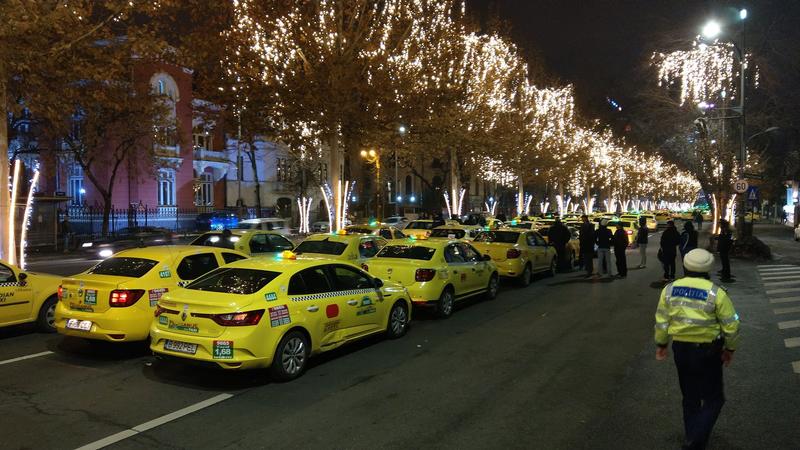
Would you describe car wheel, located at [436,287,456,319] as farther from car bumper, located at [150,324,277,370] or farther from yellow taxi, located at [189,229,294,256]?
yellow taxi, located at [189,229,294,256]

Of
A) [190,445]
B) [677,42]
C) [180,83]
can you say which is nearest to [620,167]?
[677,42]

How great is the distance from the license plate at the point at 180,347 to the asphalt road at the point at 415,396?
1.55 feet

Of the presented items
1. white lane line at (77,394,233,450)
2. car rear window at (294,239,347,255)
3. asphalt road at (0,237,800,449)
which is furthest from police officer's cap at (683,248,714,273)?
car rear window at (294,239,347,255)

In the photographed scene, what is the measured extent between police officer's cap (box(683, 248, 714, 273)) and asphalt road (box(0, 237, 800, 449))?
62.7 inches

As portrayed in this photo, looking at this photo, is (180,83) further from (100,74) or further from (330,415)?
(330,415)

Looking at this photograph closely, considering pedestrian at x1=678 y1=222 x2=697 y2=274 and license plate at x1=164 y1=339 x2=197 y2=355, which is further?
pedestrian at x1=678 y1=222 x2=697 y2=274

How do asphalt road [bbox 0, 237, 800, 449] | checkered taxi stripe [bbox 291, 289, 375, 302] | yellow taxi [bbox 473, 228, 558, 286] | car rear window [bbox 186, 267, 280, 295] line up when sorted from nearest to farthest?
asphalt road [bbox 0, 237, 800, 449] → car rear window [bbox 186, 267, 280, 295] → checkered taxi stripe [bbox 291, 289, 375, 302] → yellow taxi [bbox 473, 228, 558, 286]

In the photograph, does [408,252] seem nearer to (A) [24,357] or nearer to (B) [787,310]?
(A) [24,357]

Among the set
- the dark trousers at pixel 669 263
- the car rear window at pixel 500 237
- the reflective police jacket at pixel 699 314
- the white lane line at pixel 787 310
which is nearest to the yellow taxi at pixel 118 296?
the reflective police jacket at pixel 699 314

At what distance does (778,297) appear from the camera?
13344mm

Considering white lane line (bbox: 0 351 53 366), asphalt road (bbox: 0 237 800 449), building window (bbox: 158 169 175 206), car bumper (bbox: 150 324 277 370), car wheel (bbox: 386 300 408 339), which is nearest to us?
asphalt road (bbox: 0 237 800 449)

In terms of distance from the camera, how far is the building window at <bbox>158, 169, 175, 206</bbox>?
4269 cm

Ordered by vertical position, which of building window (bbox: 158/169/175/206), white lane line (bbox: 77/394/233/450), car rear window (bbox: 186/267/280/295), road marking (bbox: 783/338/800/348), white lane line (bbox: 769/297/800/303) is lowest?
white lane line (bbox: 77/394/233/450)

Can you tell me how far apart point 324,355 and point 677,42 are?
1012 inches
